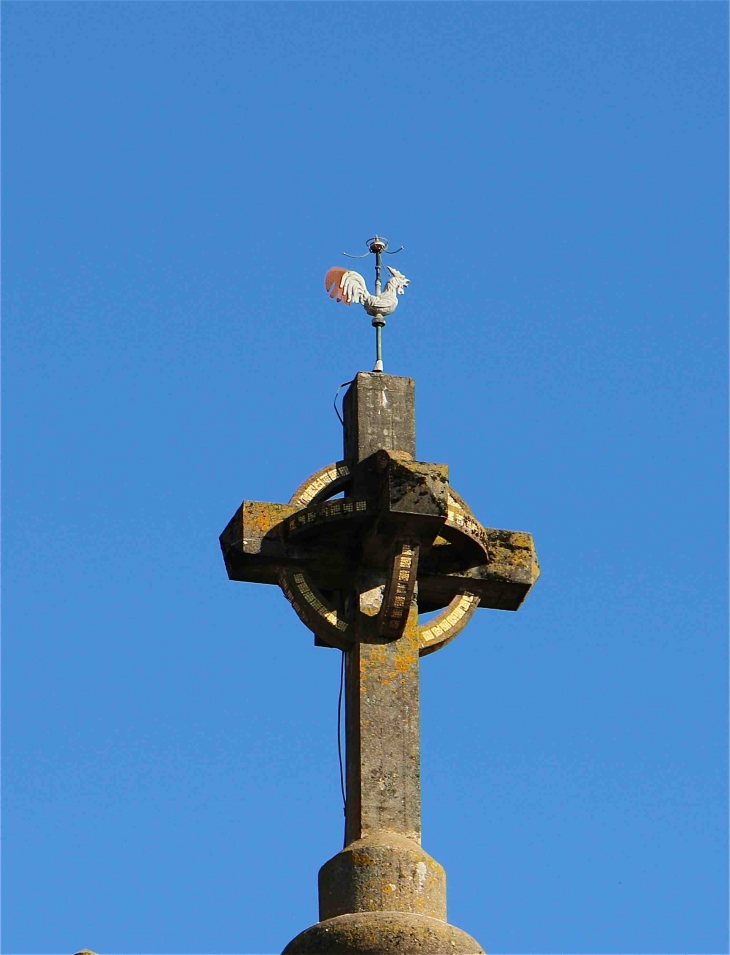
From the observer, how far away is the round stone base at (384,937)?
86.7ft

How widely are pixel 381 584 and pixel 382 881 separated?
346 cm

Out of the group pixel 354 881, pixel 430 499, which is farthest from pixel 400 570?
pixel 354 881

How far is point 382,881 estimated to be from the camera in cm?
2730

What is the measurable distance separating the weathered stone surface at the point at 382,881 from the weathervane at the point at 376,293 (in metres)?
5.64

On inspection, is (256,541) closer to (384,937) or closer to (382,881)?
(382,881)

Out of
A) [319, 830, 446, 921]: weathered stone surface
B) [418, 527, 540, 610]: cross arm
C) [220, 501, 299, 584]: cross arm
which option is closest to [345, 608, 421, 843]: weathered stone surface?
[319, 830, 446, 921]: weathered stone surface

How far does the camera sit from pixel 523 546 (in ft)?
99.5

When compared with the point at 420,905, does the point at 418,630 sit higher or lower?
higher

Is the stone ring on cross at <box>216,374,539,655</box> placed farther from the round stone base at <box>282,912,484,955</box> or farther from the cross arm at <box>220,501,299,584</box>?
the round stone base at <box>282,912,484,955</box>

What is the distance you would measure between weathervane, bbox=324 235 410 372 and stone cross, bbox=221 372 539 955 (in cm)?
67

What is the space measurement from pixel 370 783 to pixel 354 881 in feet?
4.13

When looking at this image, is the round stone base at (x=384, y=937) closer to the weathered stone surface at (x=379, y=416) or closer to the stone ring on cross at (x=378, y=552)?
the stone ring on cross at (x=378, y=552)

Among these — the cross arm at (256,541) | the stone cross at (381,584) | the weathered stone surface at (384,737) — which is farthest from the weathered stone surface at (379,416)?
the weathered stone surface at (384,737)

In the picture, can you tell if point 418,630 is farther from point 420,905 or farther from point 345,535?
point 420,905
